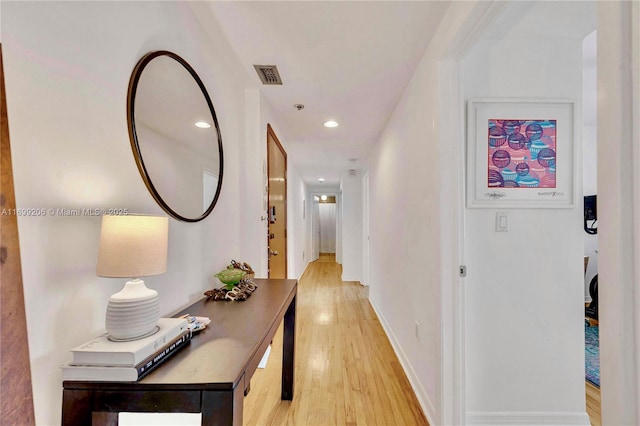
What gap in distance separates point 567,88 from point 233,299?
2.21 meters

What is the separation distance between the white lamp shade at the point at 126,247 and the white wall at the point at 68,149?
111 millimetres

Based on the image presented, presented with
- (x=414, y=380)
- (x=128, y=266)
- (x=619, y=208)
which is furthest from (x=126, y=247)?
(x=414, y=380)

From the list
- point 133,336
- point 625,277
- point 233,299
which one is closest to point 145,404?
point 133,336

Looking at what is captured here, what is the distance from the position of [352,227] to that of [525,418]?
13.7ft

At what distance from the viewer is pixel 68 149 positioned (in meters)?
0.75

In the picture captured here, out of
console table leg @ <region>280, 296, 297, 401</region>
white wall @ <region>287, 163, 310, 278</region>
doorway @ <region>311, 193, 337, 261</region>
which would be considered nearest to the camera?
console table leg @ <region>280, 296, 297, 401</region>

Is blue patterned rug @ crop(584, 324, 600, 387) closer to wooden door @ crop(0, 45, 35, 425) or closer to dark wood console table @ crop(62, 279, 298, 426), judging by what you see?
dark wood console table @ crop(62, 279, 298, 426)

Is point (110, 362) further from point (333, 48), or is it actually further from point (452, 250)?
point (333, 48)

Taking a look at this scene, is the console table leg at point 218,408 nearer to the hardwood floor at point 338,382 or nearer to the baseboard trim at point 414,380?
the hardwood floor at point 338,382

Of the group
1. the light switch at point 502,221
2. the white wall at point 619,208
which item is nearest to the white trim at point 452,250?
the light switch at point 502,221

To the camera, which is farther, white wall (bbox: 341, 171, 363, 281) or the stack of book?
white wall (bbox: 341, 171, 363, 281)

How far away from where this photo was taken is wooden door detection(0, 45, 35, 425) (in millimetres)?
588

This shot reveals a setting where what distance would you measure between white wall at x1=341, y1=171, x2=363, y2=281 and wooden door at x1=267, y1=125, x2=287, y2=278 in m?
2.39

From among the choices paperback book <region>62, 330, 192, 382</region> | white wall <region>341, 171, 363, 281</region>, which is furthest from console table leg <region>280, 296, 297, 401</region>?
white wall <region>341, 171, 363, 281</region>
